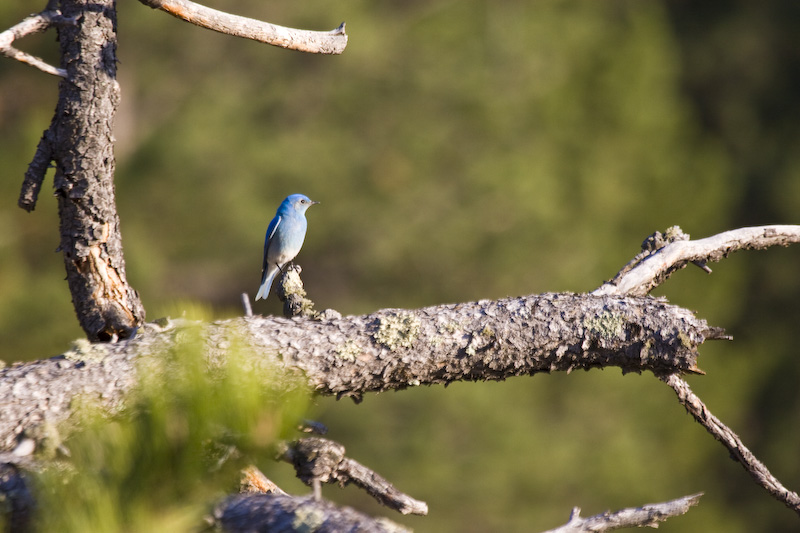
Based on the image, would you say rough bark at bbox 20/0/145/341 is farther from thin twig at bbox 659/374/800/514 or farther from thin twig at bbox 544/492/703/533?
thin twig at bbox 659/374/800/514

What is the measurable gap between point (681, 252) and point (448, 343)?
893 millimetres

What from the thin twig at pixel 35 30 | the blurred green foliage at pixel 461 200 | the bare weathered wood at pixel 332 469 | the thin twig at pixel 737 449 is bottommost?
the bare weathered wood at pixel 332 469

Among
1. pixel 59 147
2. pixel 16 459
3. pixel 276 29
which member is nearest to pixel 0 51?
pixel 59 147

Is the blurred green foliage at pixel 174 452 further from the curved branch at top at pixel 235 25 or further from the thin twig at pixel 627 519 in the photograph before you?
the curved branch at top at pixel 235 25

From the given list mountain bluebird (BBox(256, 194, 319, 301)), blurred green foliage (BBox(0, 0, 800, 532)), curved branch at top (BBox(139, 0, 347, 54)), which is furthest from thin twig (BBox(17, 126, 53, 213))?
blurred green foliage (BBox(0, 0, 800, 532))

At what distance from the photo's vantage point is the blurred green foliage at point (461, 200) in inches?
257

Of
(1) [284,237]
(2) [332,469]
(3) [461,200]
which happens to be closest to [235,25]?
(2) [332,469]

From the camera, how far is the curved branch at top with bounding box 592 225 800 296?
7.63 ft

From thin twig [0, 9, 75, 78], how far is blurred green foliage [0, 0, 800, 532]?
390 cm

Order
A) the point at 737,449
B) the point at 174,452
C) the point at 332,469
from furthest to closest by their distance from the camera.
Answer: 1. the point at 737,449
2. the point at 332,469
3. the point at 174,452

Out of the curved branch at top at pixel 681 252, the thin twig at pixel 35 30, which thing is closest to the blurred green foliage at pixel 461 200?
the thin twig at pixel 35 30

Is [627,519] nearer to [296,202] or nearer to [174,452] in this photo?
[174,452]

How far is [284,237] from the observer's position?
3.93 meters

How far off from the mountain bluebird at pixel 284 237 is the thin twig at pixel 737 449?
2236 millimetres
